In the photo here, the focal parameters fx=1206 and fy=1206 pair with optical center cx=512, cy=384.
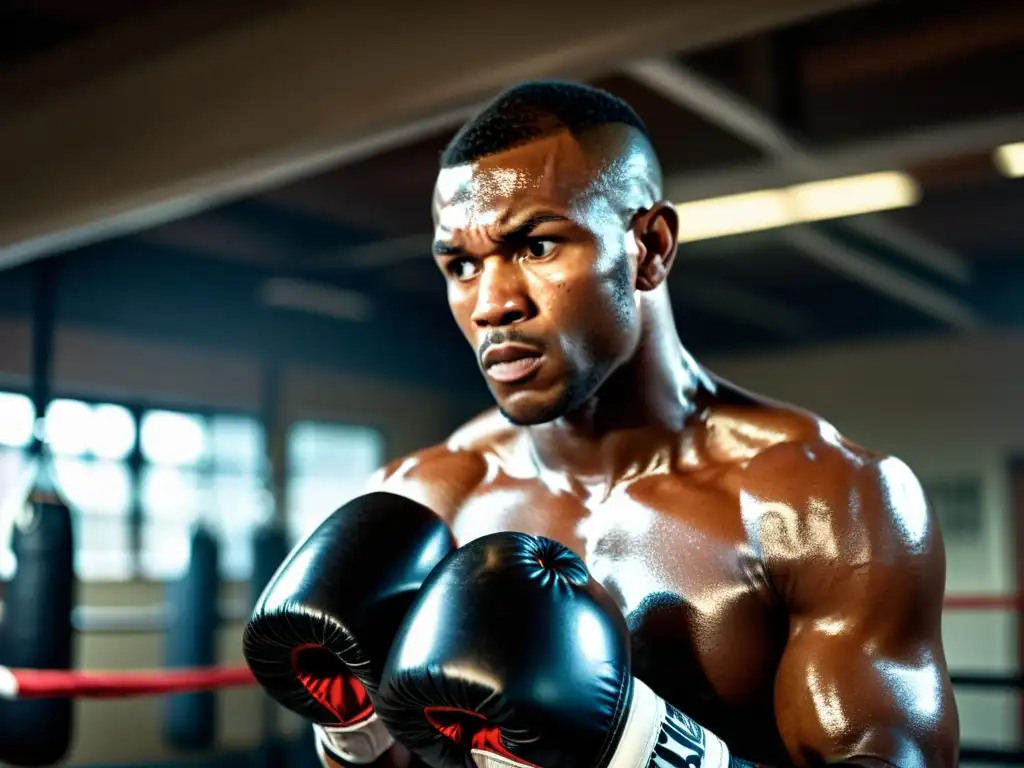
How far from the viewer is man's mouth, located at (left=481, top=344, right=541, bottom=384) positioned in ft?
3.82

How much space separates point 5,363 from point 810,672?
18.9ft

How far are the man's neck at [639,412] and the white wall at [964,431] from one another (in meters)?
6.95

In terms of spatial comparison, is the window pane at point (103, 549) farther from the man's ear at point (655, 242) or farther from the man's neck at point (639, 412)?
the man's ear at point (655, 242)

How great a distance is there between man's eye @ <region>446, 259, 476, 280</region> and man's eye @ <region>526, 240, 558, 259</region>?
70mm

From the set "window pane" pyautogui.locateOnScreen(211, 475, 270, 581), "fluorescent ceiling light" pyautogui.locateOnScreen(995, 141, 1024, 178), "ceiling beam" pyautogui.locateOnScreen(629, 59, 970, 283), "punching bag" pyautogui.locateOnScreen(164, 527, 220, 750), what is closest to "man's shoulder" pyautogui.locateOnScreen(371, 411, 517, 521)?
"ceiling beam" pyautogui.locateOnScreen(629, 59, 970, 283)

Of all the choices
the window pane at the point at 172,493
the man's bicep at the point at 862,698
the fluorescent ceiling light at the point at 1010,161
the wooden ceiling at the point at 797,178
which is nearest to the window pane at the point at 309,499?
the window pane at the point at 172,493

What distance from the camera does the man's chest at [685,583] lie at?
116 cm

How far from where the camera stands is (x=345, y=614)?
1.10 meters

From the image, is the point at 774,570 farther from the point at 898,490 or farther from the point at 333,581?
the point at 333,581

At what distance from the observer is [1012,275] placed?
717 centimetres

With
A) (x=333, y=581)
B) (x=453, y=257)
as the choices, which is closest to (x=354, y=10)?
(x=453, y=257)

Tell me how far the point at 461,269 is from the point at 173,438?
6204 mm

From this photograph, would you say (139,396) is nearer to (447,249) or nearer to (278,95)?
(278,95)

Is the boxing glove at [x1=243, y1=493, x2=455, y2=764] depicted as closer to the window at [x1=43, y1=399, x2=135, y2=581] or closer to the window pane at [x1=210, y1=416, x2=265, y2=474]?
the window at [x1=43, y1=399, x2=135, y2=581]
